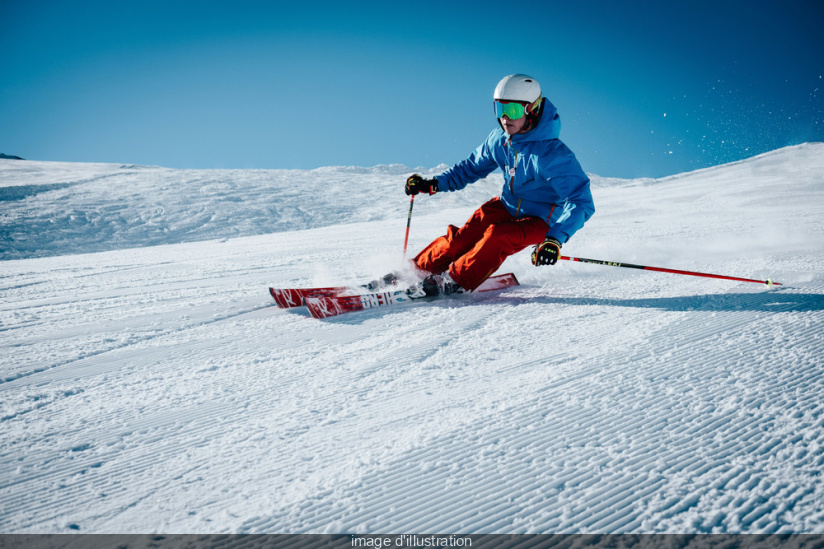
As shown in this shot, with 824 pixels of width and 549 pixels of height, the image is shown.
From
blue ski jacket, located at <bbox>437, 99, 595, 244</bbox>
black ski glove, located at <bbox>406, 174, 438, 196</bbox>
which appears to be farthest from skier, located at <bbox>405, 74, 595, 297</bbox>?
black ski glove, located at <bbox>406, 174, 438, 196</bbox>

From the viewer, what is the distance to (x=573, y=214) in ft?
10.3

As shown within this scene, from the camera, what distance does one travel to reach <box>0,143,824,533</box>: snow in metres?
1.07

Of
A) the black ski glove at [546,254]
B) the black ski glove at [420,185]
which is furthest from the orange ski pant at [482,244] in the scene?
the black ski glove at [420,185]

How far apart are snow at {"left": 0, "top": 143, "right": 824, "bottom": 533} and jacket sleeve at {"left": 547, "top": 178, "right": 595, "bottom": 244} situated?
490mm

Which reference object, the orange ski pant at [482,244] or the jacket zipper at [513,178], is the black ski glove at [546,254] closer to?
the orange ski pant at [482,244]

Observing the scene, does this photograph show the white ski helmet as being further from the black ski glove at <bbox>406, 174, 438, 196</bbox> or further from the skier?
the black ski glove at <bbox>406, 174, 438, 196</bbox>

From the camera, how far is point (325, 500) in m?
1.11

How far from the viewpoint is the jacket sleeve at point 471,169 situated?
12.8 ft

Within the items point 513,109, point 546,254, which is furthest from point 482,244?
point 513,109

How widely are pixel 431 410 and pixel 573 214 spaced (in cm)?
220

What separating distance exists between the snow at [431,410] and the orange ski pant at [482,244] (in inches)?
11.2

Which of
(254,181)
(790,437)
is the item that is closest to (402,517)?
(790,437)

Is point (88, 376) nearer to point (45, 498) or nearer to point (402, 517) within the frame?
point (45, 498)

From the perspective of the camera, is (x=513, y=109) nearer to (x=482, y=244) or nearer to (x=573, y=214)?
(x=573, y=214)
